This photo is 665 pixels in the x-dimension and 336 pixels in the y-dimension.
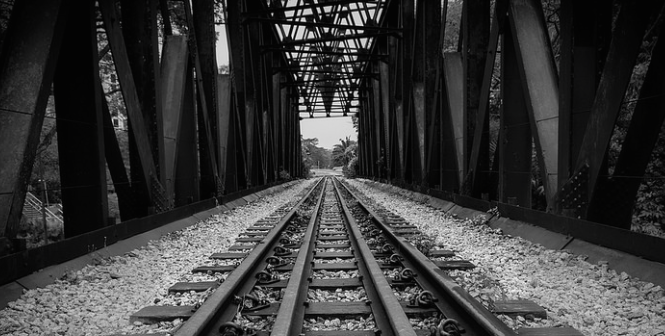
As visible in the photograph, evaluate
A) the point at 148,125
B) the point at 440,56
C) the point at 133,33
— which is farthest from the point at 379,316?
the point at 440,56

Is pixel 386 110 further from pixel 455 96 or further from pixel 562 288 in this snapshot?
pixel 562 288

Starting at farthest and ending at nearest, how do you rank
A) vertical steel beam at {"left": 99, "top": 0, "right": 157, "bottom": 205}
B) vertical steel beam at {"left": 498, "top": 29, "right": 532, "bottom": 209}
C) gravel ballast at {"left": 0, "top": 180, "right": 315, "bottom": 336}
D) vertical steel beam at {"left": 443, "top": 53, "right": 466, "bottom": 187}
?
vertical steel beam at {"left": 443, "top": 53, "right": 466, "bottom": 187}
vertical steel beam at {"left": 498, "top": 29, "right": 532, "bottom": 209}
vertical steel beam at {"left": 99, "top": 0, "right": 157, "bottom": 205}
gravel ballast at {"left": 0, "top": 180, "right": 315, "bottom": 336}

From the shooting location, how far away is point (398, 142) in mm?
15906

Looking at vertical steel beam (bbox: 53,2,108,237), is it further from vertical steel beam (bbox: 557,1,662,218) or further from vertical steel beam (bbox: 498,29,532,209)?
vertical steel beam (bbox: 498,29,532,209)

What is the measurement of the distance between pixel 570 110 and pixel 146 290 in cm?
463

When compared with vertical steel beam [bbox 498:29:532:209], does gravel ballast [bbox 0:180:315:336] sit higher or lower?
lower

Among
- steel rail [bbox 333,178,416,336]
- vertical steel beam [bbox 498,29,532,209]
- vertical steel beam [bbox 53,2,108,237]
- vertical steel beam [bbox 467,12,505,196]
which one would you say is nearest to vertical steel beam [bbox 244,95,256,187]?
vertical steel beam [bbox 467,12,505,196]

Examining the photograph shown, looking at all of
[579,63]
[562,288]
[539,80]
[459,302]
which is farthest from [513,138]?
[459,302]

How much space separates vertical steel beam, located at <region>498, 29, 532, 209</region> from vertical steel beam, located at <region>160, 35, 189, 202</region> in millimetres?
5225

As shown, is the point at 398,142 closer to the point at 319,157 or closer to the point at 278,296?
the point at 278,296

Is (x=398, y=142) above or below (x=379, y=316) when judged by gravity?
above

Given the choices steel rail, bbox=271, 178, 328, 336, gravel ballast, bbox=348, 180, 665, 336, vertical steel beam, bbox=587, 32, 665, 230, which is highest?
vertical steel beam, bbox=587, 32, 665, 230

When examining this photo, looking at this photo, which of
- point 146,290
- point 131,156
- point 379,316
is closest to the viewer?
point 379,316

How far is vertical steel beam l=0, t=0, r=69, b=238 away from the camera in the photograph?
3371 mm
